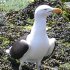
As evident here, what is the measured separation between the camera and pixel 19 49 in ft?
22.0

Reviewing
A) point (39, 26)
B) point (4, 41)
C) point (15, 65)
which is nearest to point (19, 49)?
point (39, 26)

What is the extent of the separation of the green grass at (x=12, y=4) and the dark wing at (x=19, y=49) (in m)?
4.06

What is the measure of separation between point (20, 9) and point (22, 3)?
953 mm

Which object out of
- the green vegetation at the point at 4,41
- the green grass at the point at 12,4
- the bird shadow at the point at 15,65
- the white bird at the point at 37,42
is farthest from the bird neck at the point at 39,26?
the green grass at the point at 12,4

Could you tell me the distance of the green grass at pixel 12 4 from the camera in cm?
1102

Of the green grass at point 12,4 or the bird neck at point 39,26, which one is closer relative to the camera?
the bird neck at point 39,26

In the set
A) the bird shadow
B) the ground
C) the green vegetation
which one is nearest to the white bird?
the ground

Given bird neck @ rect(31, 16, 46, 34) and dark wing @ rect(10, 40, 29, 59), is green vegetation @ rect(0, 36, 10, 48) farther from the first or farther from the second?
bird neck @ rect(31, 16, 46, 34)

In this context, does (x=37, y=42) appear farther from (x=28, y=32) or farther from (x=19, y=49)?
(x=28, y=32)

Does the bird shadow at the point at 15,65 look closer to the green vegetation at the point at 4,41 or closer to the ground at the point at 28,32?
the ground at the point at 28,32

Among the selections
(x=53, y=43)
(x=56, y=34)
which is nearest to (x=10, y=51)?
(x=53, y=43)

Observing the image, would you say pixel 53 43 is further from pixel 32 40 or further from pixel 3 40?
pixel 3 40

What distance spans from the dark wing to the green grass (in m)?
4.06

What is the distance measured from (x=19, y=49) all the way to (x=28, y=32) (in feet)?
6.93
